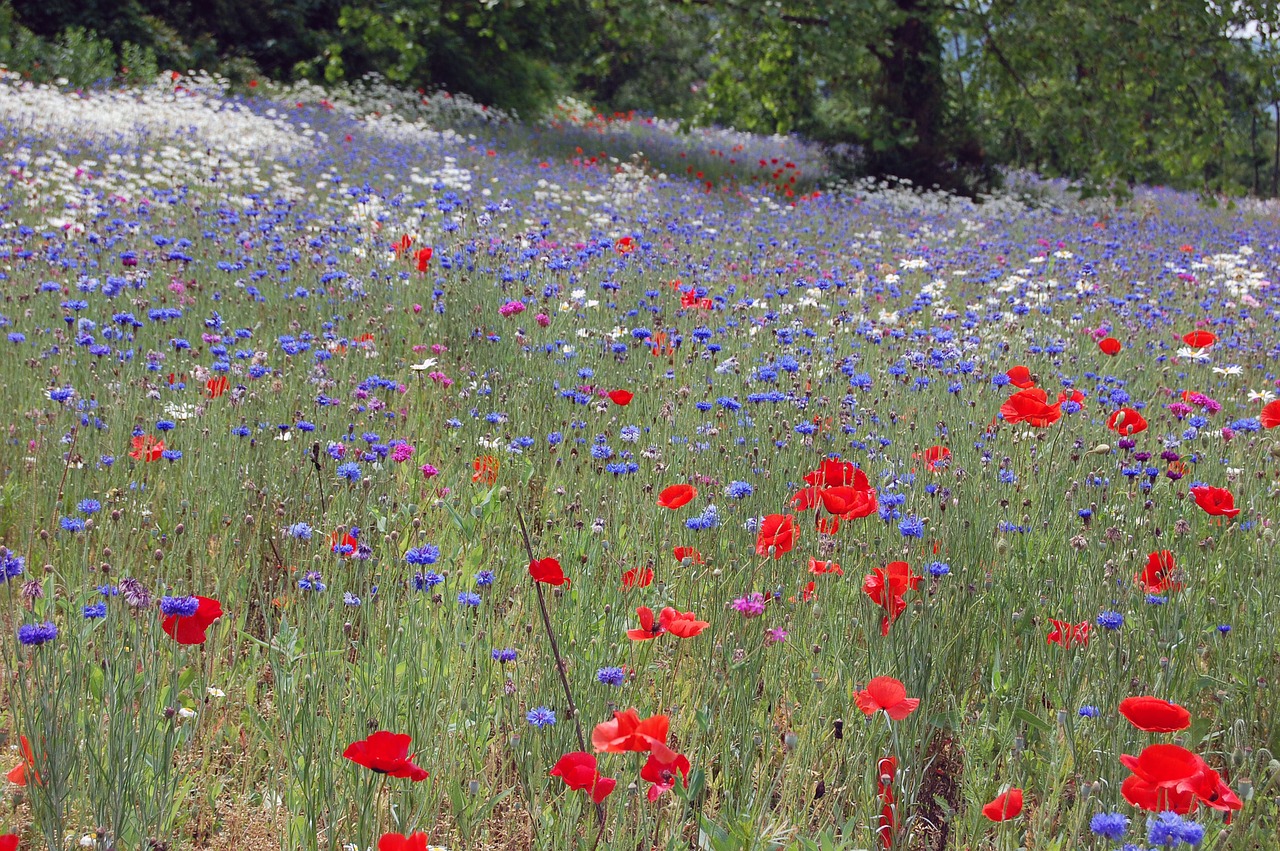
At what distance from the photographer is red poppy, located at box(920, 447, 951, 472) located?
2.83 meters

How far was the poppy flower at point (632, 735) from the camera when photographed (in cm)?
133

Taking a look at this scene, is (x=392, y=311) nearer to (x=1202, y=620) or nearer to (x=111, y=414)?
(x=111, y=414)

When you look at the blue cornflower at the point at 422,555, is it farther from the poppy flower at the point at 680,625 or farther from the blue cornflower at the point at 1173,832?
the blue cornflower at the point at 1173,832

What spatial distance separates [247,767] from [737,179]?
12.4 m

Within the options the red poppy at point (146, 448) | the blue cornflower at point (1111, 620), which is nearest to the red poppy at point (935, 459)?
the blue cornflower at point (1111, 620)

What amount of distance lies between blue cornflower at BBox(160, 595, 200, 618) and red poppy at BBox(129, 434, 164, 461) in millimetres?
1144

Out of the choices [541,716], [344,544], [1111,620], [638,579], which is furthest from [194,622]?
[1111,620]

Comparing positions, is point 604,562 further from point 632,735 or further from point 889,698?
point 632,735

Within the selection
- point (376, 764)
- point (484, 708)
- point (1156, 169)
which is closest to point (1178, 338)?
point (484, 708)

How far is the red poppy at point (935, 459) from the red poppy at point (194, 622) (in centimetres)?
188

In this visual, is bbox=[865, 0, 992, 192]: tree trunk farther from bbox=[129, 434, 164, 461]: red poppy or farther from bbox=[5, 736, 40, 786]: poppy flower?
bbox=[5, 736, 40, 786]: poppy flower

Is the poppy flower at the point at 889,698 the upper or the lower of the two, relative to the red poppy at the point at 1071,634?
upper

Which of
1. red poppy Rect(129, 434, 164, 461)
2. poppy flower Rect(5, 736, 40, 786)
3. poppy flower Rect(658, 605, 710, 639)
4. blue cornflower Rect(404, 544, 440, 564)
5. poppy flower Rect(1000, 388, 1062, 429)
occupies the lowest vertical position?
poppy flower Rect(5, 736, 40, 786)

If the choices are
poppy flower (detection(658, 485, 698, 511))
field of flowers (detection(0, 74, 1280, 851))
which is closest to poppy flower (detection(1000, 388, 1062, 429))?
field of flowers (detection(0, 74, 1280, 851))
